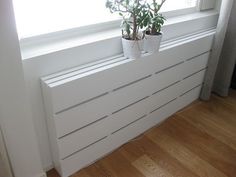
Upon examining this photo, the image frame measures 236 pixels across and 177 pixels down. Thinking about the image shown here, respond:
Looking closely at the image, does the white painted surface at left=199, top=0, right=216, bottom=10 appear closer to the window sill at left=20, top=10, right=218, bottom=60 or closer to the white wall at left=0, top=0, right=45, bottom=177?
the window sill at left=20, top=10, right=218, bottom=60

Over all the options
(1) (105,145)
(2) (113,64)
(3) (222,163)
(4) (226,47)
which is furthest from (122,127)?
(4) (226,47)

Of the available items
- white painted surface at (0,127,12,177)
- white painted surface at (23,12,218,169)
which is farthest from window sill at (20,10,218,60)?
white painted surface at (0,127,12,177)

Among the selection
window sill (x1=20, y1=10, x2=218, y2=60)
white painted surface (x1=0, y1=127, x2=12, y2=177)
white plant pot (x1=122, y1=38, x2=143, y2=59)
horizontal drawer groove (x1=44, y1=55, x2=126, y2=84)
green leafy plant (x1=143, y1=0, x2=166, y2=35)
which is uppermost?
green leafy plant (x1=143, y1=0, x2=166, y2=35)

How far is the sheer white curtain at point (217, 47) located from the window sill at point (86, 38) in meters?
0.15

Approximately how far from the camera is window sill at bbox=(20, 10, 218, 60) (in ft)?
4.28

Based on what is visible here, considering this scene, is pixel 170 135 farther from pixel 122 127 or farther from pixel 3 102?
pixel 3 102

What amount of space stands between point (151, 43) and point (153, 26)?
111mm

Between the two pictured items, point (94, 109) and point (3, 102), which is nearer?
point (3, 102)

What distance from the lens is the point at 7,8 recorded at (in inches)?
39.9

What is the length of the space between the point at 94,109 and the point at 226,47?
1.45 m

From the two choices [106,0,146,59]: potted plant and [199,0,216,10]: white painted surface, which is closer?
[106,0,146,59]: potted plant

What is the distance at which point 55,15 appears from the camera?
1418mm

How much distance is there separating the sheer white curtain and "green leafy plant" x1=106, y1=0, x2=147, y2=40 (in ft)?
2.96

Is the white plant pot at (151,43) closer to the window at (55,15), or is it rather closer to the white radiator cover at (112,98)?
the white radiator cover at (112,98)
